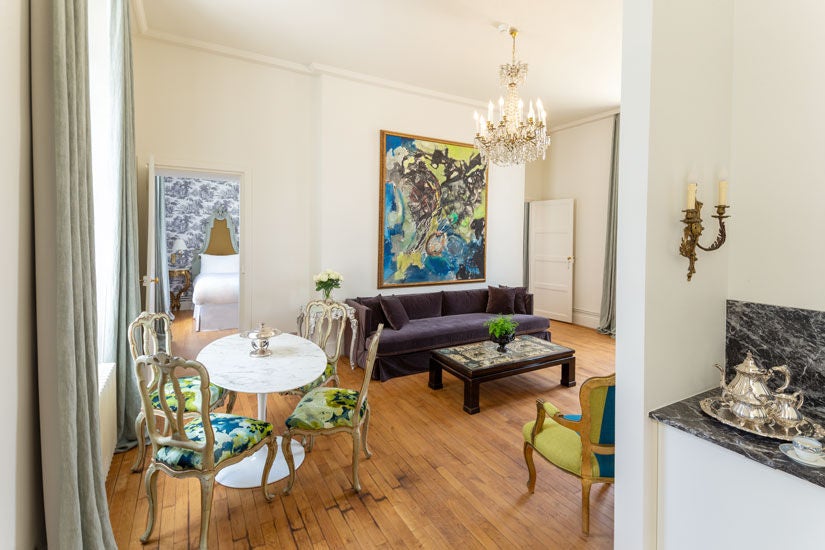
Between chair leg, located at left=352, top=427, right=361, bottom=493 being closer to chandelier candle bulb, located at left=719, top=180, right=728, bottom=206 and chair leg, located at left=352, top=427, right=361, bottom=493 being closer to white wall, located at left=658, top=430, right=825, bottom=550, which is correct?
white wall, located at left=658, top=430, right=825, bottom=550

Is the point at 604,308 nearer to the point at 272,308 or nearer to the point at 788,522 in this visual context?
the point at 272,308

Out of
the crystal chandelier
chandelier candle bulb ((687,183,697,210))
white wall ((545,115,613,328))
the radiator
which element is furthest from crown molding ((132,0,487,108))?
chandelier candle bulb ((687,183,697,210))

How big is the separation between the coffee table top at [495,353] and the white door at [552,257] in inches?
125

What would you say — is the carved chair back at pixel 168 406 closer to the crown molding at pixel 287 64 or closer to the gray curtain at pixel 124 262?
the gray curtain at pixel 124 262

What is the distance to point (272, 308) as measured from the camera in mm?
4820

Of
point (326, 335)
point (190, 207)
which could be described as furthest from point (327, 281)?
point (190, 207)

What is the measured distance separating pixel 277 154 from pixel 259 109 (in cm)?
53

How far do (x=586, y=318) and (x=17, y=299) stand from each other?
705 centimetres

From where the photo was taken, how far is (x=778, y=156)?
1574 mm

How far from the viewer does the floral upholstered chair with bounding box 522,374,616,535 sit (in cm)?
192

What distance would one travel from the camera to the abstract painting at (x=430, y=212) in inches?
208

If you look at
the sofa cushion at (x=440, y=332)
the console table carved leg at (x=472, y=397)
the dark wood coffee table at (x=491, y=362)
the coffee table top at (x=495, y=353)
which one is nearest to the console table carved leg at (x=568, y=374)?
the dark wood coffee table at (x=491, y=362)

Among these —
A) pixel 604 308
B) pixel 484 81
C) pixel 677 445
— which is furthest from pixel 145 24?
Result: pixel 604 308

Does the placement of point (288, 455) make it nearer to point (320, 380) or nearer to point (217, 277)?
point (320, 380)
